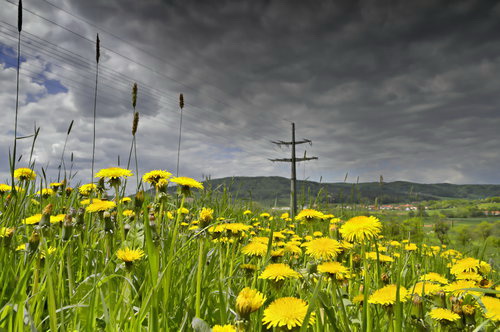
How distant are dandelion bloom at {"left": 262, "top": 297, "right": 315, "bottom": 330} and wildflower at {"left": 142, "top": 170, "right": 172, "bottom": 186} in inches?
64.3

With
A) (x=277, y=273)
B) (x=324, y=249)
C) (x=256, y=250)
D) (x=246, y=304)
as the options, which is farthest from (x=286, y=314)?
(x=256, y=250)

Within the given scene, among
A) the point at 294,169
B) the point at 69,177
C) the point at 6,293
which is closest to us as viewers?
the point at 6,293

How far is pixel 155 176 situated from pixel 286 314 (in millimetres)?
1778

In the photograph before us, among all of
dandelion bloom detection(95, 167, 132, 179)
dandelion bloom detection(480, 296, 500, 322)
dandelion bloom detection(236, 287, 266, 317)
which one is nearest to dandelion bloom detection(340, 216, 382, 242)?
dandelion bloom detection(480, 296, 500, 322)

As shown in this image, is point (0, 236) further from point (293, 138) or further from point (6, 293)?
point (293, 138)

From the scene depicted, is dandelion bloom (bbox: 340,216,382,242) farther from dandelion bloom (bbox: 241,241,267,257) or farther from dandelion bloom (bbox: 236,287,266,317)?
dandelion bloom (bbox: 236,287,266,317)

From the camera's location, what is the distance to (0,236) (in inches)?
69.7

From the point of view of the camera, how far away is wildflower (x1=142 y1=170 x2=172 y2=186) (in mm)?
2469

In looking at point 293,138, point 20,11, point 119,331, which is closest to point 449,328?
point 119,331

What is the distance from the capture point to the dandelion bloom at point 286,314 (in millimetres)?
1054

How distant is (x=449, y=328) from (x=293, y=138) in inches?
1245

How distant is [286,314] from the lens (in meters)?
1.07

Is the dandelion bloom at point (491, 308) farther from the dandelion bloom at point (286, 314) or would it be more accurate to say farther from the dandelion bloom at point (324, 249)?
the dandelion bloom at point (286, 314)

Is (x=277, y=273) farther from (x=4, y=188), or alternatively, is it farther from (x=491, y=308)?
(x=4, y=188)
